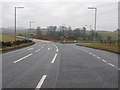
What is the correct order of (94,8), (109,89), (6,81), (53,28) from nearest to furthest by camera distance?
(109,89), (6,81), (94,8), (53,28)

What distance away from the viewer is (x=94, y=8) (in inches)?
1396

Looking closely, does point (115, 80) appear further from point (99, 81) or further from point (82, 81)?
point (82, 81)

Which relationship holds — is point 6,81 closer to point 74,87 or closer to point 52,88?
point 52,88

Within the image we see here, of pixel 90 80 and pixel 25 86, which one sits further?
pixel 90 80

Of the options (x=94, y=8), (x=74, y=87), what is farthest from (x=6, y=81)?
(x=94, y=8)

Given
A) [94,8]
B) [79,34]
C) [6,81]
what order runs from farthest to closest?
[79,34], [94,8], [6,81]

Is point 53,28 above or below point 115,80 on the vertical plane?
above

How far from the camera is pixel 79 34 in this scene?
10819cm

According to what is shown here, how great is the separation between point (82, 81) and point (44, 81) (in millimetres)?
1486

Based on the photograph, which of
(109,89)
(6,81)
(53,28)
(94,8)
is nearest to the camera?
(109,89)

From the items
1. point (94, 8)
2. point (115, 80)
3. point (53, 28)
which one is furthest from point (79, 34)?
point (115, 80)

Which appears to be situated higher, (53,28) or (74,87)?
(53,28)

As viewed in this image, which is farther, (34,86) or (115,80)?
(115,80)

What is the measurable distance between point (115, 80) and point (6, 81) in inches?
171
